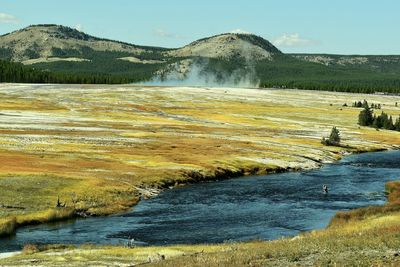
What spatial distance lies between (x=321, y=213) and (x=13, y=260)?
34.0 meters

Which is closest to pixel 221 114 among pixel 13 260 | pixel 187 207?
pixel 187 207

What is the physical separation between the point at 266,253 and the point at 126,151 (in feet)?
231

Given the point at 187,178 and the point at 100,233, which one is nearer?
the point at 100,233

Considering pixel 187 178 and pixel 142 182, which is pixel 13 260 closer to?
pixel 142 182

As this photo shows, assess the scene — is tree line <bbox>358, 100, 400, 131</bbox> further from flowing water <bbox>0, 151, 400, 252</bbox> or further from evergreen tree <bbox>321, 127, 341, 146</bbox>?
flowing water <bbox>0, 151, 400, 252</bbox>

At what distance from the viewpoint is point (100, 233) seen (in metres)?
50.6

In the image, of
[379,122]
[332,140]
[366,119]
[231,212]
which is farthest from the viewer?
[366,119]

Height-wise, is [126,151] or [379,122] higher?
[379,122]

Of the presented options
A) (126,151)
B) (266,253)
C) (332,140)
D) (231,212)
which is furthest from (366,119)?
(266,253)

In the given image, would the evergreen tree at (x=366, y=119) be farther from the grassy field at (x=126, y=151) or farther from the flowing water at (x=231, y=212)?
the flowing water at (x=231, y=212)

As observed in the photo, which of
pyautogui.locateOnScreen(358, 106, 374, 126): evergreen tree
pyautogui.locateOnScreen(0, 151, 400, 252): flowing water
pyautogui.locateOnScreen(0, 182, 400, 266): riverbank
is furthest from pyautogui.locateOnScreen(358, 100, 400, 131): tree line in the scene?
pyautogui.locateOnScreen(0, 182, 400, 266): riverbank

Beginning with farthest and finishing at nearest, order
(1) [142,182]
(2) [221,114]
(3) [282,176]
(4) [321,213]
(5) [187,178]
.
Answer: (2) [221,114], (3) [282,176], (5) [187,178], (1) [142,182], (4) [321,213]

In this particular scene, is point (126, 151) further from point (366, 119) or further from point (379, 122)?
point (366, 119)

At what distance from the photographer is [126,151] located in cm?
9750
